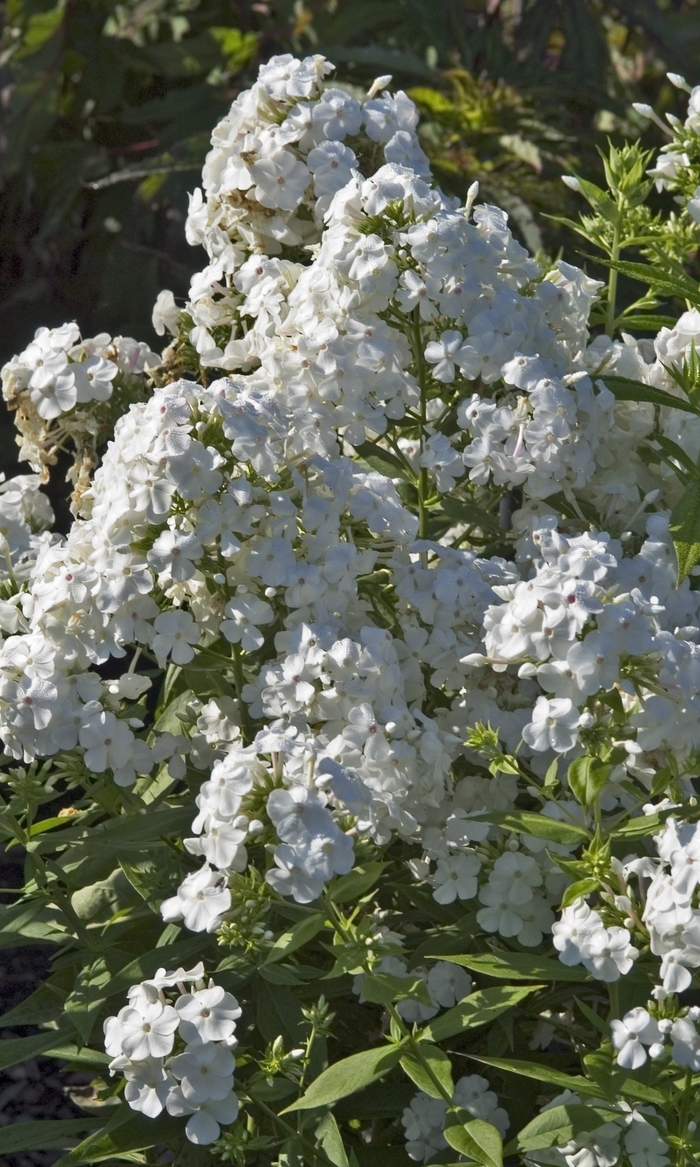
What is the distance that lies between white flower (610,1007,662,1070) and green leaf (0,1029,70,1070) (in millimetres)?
629

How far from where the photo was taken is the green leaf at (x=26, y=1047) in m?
1.48

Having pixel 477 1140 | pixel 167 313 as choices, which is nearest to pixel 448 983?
pixel 477 1140

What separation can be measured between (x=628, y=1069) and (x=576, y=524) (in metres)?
0.65

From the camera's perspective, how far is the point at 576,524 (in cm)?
167

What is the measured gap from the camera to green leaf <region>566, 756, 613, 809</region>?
128cm

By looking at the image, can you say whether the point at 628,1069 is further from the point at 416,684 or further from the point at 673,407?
the point at 673,407

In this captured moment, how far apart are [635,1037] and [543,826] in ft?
0.69

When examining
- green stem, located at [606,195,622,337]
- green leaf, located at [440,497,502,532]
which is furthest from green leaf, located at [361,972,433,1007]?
green stem, located at [606,195,622,337]

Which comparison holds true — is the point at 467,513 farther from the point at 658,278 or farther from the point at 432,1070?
the point at 432,1070

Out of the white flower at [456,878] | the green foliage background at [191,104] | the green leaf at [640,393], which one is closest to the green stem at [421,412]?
the green leaf at [640,393]

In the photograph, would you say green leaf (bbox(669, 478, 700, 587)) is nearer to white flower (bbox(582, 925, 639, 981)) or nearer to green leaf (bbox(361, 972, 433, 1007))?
white flower (bbox(582, 925, 639, 981))

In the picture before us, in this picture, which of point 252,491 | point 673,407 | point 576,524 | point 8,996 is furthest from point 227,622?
point 8,996

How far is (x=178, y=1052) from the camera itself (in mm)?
1292

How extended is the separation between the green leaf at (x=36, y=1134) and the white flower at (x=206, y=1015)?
1.18 feet
